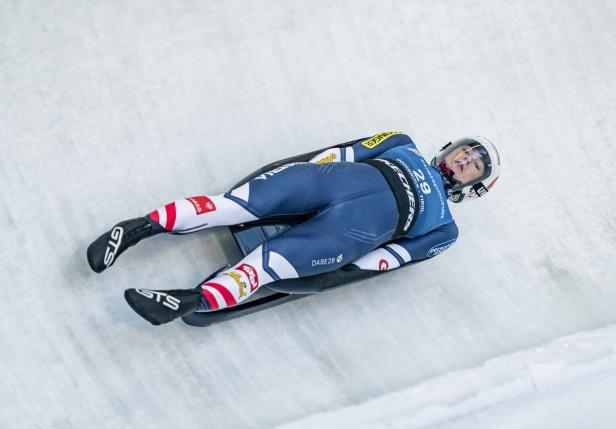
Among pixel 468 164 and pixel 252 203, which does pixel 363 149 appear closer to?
pixel 468 164

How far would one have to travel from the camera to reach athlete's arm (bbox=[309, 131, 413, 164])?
13.1ft

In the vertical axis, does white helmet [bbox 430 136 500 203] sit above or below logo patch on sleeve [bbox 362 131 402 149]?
below

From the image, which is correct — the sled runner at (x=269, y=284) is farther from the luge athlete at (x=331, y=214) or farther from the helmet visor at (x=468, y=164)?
the helmet visor at (x=468, y=164)

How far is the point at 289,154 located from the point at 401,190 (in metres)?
0.79

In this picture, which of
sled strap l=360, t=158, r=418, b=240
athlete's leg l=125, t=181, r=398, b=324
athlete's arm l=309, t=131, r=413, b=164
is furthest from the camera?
athlete's arm l=309, t=131, r=413, b=164

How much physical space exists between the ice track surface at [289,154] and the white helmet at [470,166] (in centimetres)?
46

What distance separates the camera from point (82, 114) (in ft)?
12.8

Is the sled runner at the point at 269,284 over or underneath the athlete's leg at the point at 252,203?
underneath

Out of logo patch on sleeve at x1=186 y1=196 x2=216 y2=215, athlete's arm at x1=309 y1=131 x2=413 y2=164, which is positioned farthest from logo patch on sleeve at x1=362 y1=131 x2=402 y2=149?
→ logo patch on sleeve at x1=186 y1=196 x2=216 y2=215

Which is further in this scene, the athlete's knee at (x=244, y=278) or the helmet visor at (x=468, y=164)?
the helmet visor at (x=468, y=164)

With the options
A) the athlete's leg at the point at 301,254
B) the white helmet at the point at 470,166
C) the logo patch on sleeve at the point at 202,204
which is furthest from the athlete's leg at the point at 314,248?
the white helmet at the point at 470,166

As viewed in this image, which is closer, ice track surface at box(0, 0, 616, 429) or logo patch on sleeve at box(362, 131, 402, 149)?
ice track surface at box(0, 0, 616, 429)

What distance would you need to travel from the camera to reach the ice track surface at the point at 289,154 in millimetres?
3621

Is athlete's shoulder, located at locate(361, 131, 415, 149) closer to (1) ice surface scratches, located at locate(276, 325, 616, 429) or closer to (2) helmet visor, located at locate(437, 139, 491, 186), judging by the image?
(2) helmet visor, located at locate(437, 139, 491, 186)
